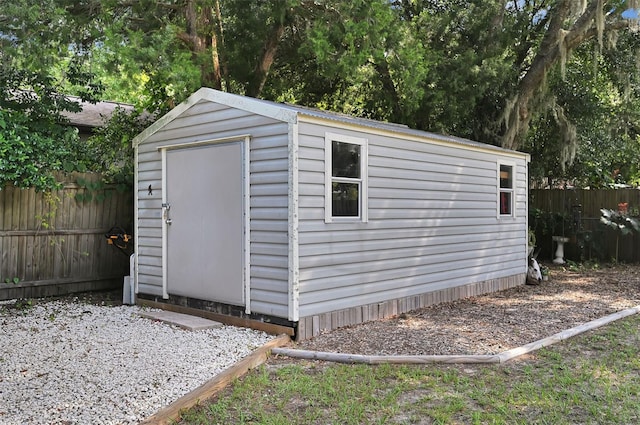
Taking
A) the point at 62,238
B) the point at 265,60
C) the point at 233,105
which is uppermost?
the point at 265,60

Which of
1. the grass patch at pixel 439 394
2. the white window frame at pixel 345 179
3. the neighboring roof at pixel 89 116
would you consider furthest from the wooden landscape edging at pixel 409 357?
the neighboring roof at pixel 89 116

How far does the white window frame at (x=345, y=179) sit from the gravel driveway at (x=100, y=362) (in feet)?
4.61

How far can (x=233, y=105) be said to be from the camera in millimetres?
5762

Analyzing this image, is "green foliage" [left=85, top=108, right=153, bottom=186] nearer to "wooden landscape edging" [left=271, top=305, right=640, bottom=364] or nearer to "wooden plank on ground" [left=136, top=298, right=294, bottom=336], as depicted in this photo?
"wooden plank on ground" [left=136, top=298, right=294, bottom=336]

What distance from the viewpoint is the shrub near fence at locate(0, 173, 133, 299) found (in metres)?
7.00

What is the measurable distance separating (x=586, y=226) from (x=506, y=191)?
15.0 feet

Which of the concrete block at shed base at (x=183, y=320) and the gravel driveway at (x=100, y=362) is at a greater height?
the concrete block at shed base at (x=183, y=320)

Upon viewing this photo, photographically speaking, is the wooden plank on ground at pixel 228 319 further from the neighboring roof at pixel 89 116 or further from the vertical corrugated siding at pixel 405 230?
the neighboring roof at pixel 89 116

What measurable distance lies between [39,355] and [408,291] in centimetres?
400

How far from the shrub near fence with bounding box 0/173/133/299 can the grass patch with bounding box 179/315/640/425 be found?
4.29 meters

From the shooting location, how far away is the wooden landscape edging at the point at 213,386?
11.0ft

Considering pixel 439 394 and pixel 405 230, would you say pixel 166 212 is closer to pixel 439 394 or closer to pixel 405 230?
pixel 405 230

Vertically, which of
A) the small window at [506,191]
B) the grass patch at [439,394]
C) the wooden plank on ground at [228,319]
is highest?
the small window at [506,191]

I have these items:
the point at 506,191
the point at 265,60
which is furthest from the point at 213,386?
the point at 265,60
